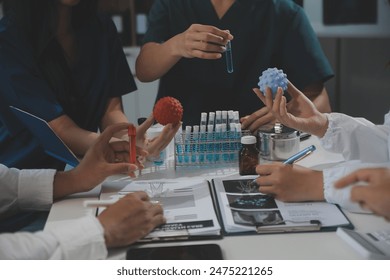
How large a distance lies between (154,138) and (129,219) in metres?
0.33

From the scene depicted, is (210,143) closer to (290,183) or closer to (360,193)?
(290,183)

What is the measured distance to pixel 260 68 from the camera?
53.8 inches

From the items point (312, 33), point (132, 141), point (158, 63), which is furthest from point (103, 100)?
point (312, 33)

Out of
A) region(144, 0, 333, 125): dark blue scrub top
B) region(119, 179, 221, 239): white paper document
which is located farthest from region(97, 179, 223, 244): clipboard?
region(144, 0, 333, 125): dark blue scrub top

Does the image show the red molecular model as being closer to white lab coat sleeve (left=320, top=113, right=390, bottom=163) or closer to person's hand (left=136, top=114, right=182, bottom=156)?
person's hand (left=136, top=114, right=182, bottom=156)

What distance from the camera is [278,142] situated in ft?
3.54

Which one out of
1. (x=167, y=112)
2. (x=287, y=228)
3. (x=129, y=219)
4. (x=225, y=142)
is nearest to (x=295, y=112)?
(x=225, y=142)

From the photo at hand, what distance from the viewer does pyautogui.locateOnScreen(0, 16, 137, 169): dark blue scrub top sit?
116 centimetres

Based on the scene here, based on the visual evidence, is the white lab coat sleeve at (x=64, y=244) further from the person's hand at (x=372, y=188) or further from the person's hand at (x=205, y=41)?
the person's hand at (x=205, y=41)

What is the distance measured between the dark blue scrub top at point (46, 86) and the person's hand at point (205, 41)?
0.22 m

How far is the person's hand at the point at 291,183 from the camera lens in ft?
2.88

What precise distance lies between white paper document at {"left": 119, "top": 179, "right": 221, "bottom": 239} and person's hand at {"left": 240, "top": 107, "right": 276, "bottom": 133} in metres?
0.23
